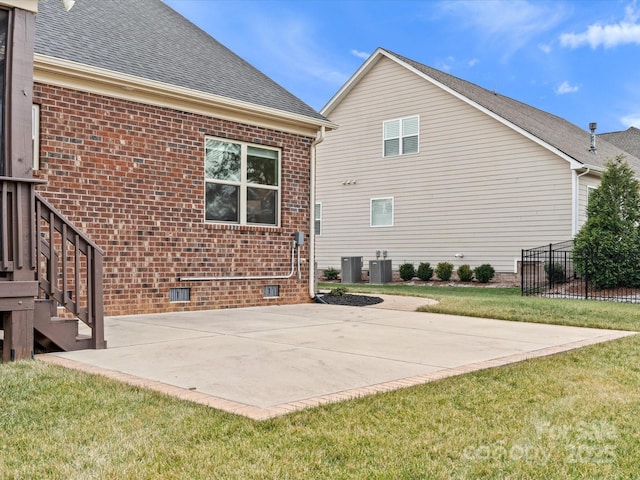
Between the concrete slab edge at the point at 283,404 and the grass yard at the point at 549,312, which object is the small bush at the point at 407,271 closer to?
the grass yard at the point at 549,312

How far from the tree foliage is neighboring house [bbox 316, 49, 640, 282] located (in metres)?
1.01

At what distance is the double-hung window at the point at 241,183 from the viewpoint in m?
9.77

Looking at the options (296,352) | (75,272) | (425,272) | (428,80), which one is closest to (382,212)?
(425,272)

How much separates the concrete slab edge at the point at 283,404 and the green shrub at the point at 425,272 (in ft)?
41.9

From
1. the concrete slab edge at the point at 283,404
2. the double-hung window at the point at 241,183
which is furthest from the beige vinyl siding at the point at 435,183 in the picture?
the concrete slab edge at the point at 283,404

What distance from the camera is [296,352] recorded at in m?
5.81

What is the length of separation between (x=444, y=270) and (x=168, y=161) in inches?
444

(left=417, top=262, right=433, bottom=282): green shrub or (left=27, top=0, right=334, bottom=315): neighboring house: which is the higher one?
(left=27, top=0, right=334, bottom=315): neighboring house

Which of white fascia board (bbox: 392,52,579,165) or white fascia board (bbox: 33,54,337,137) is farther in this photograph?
white fascia board (bbox: 392,52,579,165)

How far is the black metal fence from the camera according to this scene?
14.3 metres

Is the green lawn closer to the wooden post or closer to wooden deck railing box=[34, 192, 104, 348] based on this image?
the wooden post

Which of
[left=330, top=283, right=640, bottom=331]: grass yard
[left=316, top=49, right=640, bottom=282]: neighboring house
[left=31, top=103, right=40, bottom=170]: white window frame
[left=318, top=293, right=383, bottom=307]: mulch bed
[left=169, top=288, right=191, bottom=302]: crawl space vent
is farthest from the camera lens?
[left=316, top=49, right=640, bottom=282]: neighboring house

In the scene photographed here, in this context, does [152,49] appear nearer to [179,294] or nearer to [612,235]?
[179,294]

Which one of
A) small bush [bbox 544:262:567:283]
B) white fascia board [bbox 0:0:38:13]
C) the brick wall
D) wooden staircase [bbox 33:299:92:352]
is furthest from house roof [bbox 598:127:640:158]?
white fascia board [bbox 0:0:38:13]
